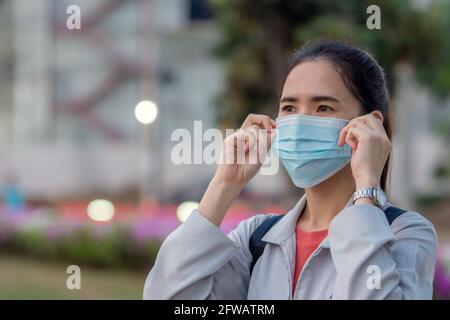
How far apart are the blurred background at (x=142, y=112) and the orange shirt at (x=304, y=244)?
4834 millimetres

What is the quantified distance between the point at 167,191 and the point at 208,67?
4.49m

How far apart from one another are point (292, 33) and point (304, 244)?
901 centimetres

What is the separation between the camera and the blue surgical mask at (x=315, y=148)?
2.24 metres

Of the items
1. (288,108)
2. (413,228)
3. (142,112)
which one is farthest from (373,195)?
(142,112)

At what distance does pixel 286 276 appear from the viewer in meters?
2.17

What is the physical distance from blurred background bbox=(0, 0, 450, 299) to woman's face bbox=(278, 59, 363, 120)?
187 inches

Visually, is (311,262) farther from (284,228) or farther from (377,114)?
(377,114)

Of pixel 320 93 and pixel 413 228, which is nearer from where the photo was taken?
pixel 413 228

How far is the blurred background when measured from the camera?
10.8 m

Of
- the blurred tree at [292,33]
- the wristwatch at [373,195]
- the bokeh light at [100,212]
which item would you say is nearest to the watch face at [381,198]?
the wristwatch at [373,195]

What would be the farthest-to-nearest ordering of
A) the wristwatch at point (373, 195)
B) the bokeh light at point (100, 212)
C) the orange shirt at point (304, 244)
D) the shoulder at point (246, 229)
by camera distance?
the bokeh light at point (100, 212), the shoulder at point (246, 229), the orange shirt at point (304, 244), the wristwatch at point (373, 195)

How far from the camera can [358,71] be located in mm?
2270

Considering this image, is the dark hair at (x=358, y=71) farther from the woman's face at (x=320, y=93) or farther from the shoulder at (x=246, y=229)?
the shoulder at (x=246, y=229)
